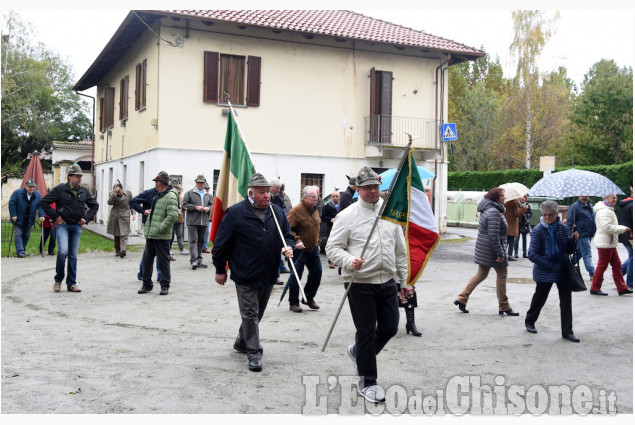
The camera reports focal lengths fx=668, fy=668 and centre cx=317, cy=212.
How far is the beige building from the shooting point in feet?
69.2

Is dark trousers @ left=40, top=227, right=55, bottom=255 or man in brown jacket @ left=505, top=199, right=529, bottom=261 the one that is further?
dark trousers @ left=40, top=227, right=55, bottom=255

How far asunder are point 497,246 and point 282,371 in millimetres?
4083

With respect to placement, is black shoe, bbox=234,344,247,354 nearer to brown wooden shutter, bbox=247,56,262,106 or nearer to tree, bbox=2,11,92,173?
brown wooden shutter, bbox=247,56,262,106

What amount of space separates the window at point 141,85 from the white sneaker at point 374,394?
18.9 m

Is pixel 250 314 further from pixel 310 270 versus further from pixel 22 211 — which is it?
pixel 22 211

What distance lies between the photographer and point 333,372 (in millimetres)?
6188

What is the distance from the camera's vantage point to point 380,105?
23.8 m

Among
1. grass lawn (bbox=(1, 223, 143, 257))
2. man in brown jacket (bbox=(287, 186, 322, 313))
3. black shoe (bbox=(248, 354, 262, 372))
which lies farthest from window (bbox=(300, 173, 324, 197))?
black shoe (bbox=(248, 354, 262, 372))

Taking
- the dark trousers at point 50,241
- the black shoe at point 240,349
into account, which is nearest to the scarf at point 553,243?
the black shoe at point 240,349

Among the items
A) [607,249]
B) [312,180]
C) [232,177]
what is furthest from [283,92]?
[232,177]

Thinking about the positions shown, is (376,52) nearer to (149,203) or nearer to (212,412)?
(149,203)

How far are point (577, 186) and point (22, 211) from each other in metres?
12.3

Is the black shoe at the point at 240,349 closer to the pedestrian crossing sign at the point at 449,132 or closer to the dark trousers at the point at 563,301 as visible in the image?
the dark trousers at the point at 563,301

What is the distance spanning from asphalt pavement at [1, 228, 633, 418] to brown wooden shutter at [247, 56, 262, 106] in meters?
11.9
